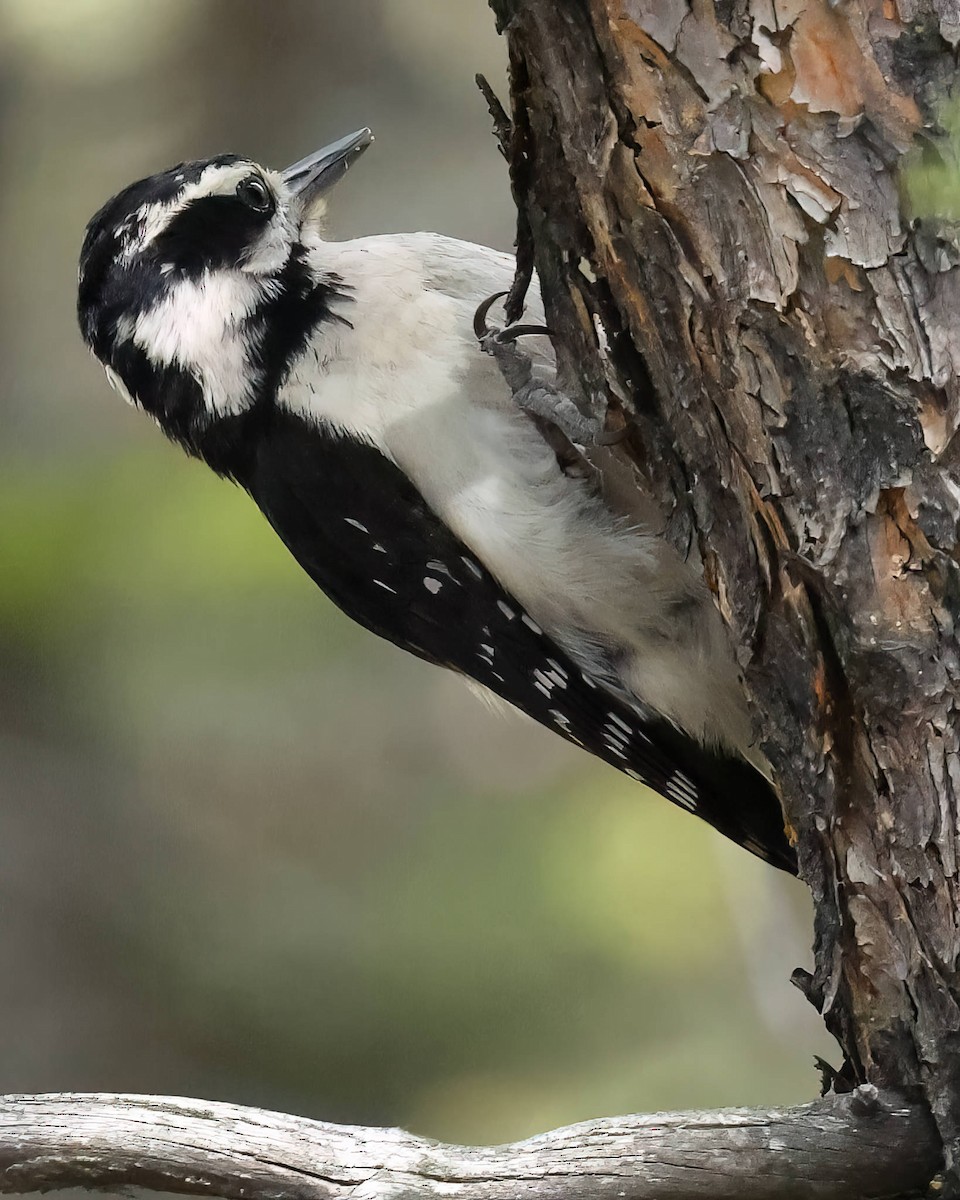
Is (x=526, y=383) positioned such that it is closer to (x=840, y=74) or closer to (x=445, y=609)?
(x=445, y=609)

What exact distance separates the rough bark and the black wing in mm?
530

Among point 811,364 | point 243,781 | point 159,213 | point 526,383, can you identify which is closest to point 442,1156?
point 811,364

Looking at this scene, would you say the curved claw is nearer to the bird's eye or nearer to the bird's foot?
the bird's foot

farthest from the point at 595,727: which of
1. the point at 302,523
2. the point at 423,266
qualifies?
the point at 423,266

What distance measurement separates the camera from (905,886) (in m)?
0.93

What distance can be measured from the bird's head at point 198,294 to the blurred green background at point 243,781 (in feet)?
2.52

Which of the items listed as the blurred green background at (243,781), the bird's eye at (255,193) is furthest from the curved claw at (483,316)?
the blurred green background at (243,781)

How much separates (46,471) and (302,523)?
3.02 feet

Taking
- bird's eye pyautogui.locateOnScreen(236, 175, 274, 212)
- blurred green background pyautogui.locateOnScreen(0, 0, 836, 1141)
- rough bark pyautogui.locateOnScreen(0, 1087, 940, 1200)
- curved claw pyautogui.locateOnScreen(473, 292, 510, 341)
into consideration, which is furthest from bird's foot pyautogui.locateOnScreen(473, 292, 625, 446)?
blurred green background pyautogui.locateOnScreen(0, 0, 836, 1141)

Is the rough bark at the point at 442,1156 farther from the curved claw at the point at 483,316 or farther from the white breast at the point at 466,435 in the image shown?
the curved claw at the point at 483,316

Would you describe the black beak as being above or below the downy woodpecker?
above

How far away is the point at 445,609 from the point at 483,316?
34 cm

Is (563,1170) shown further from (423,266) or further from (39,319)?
(39,319)

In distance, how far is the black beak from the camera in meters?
1.48
